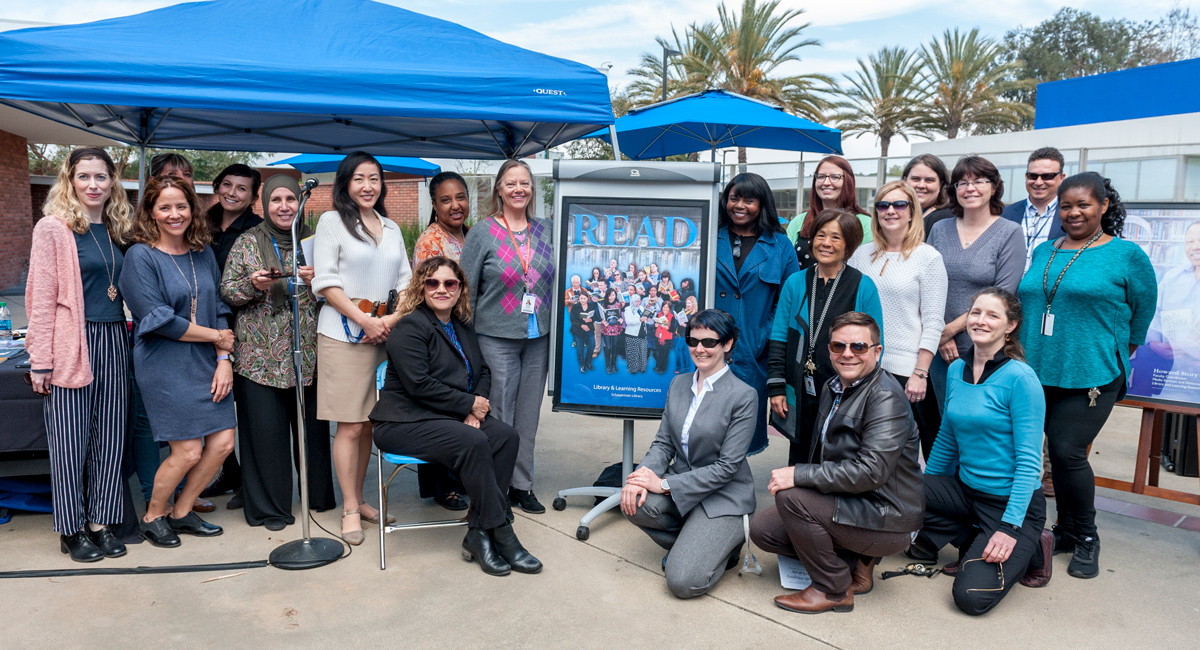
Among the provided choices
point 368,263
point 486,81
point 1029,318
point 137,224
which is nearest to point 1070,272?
point 1029,318

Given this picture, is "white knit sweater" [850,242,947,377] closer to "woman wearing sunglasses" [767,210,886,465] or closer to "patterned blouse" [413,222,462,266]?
"woman wearing sunglasses" [767,210,886,465]

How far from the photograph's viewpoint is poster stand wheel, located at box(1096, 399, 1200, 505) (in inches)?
159

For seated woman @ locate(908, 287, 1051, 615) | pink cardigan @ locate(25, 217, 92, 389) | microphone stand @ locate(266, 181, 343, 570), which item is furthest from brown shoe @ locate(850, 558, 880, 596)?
pink cardigan @ locate(25, 217, 92, 389)

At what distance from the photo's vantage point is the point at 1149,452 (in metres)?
4.28

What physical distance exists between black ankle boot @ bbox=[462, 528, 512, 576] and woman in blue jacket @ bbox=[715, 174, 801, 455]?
1.44m

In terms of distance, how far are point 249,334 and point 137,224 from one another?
0.71m

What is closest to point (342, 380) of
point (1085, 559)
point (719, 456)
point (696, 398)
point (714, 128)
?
point (696, 398)

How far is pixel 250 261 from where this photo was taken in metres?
3.95

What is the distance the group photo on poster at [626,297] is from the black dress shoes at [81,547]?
2.30 metres

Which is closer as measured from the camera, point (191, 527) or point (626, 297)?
point (191, 527)

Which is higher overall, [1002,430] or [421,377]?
[421,377]

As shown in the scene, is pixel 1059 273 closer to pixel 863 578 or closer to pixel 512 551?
pixel 863 578

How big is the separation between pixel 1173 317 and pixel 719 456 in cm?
255

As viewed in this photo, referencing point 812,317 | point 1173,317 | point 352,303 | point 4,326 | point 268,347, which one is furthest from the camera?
point 4,326
